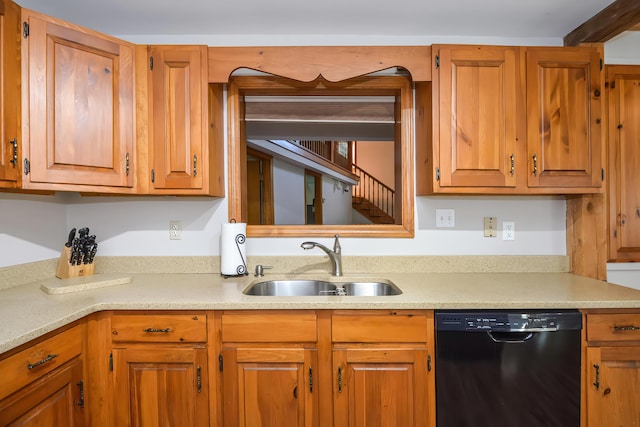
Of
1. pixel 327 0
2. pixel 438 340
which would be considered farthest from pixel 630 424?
pixel 327 0

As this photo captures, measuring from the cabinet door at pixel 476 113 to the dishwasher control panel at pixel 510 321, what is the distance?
2.22 ft

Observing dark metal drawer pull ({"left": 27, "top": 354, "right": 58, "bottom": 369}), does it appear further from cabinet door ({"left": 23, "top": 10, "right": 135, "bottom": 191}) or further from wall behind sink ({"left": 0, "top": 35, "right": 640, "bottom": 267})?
wall behind sink ({"left": 0, "top": 35, "right": 640, "bottom": 267})

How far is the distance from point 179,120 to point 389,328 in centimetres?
149

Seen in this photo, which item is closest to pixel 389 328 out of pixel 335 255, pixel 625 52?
pixel 335 255

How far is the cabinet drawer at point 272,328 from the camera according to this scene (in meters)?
1.47

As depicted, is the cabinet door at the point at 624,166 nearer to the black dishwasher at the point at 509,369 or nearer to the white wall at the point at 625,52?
the white wall at the point at 625,52

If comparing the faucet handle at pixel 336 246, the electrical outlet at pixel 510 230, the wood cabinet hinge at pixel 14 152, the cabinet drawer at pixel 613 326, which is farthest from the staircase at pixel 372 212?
the wood cabinet hinge at pixel 14 152

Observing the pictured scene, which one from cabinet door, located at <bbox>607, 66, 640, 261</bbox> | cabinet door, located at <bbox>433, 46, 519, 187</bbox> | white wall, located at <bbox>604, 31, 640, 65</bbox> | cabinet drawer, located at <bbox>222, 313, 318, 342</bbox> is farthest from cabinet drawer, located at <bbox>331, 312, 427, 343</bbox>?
white wall, located at <bbox>604, 31, 640, 65</bbox>

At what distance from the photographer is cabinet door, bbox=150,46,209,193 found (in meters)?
1.79

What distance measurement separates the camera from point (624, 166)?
208cm

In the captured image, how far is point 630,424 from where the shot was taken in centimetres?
145

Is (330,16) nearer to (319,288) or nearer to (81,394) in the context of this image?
(319,288)

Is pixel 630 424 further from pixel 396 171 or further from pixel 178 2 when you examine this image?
pixel 178 2

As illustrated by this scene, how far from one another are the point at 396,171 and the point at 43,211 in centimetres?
211
